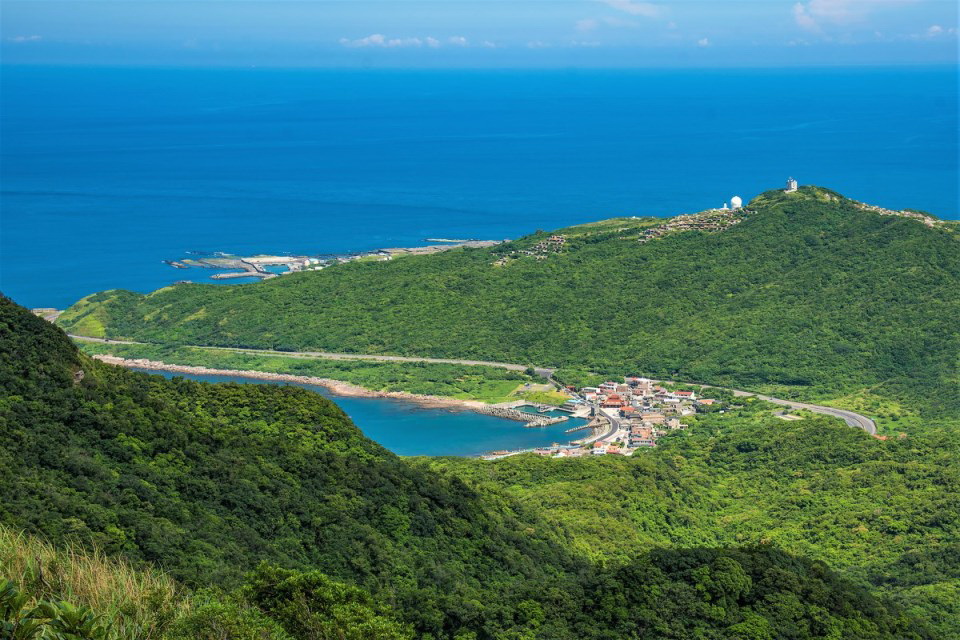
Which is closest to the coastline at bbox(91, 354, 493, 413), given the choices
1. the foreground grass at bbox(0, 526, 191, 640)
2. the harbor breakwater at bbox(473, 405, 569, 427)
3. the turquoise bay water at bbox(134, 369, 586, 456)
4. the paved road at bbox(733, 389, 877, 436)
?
the harbor breakwater at bbox(473, 405, 569, 427)

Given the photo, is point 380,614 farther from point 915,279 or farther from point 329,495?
point 915,279

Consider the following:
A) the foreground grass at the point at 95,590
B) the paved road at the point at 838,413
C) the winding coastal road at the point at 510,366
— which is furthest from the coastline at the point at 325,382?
the foreground grass at the point at 95,590

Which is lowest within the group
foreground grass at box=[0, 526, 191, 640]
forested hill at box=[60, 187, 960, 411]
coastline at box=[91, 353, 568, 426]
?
coastline at box=[91, 353, 568, 426]

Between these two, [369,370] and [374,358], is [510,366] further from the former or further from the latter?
[374,358]

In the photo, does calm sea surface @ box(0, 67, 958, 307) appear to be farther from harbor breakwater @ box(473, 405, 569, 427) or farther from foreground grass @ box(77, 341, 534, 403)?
harbor breakwater @ box(473, 405, 569, 427)

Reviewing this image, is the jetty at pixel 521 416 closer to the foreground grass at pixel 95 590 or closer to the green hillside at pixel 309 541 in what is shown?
the green hillside at pixel 309 541

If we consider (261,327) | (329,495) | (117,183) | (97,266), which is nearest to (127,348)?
(261,327)

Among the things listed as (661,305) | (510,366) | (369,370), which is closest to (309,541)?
(369,370)
